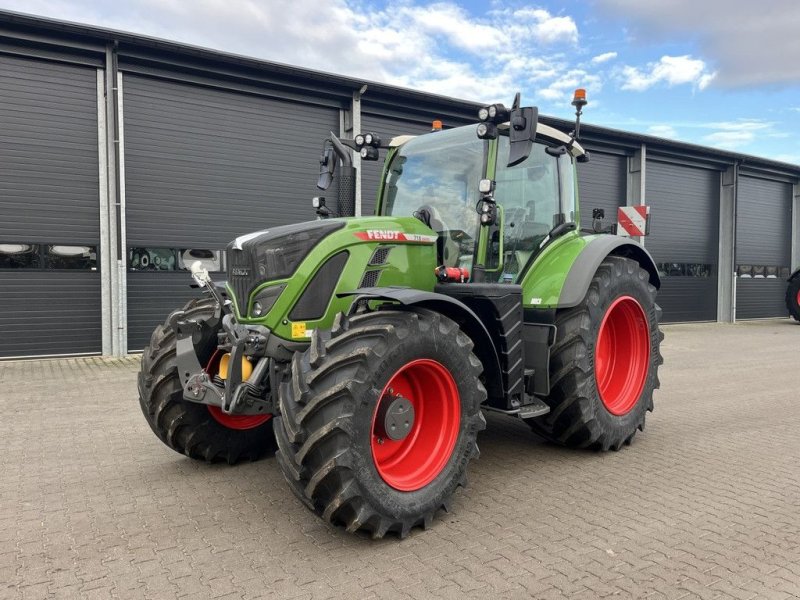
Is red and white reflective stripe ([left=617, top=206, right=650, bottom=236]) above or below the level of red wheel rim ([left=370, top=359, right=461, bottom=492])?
above

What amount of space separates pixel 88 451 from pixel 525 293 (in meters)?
3.66

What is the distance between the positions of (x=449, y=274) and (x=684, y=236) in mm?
14889

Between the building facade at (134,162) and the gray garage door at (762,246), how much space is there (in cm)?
1066

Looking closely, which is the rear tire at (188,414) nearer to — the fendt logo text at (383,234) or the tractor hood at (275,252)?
the tractor hood at (275,252)

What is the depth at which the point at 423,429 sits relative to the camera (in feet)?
11.9

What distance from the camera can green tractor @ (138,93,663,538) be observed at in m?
3.03

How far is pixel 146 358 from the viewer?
4.19m

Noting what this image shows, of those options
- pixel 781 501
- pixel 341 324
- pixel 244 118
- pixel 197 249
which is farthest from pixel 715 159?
pixel 341 324

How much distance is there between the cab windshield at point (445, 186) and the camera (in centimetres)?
437

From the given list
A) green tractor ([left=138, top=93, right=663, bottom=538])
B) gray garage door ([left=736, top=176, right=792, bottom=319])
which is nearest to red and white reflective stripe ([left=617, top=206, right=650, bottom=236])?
green tractor ([left=138, top=93, right=663, bottom=538])

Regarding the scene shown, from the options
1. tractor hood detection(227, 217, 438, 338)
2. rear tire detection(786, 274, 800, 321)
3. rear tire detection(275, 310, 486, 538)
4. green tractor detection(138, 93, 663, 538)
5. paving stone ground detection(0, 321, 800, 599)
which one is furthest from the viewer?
rear tire detection(786, 274, 800, 321)

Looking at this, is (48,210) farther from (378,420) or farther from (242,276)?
(378,420)

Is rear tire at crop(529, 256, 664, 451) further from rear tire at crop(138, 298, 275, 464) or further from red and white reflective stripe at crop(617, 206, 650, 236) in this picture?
red and white reflective stripe at crop(617, 206, 650, 236)

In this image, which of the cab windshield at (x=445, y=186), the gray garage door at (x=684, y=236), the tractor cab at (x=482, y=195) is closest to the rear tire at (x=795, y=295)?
the gray garage door at (x=684, y=236)
